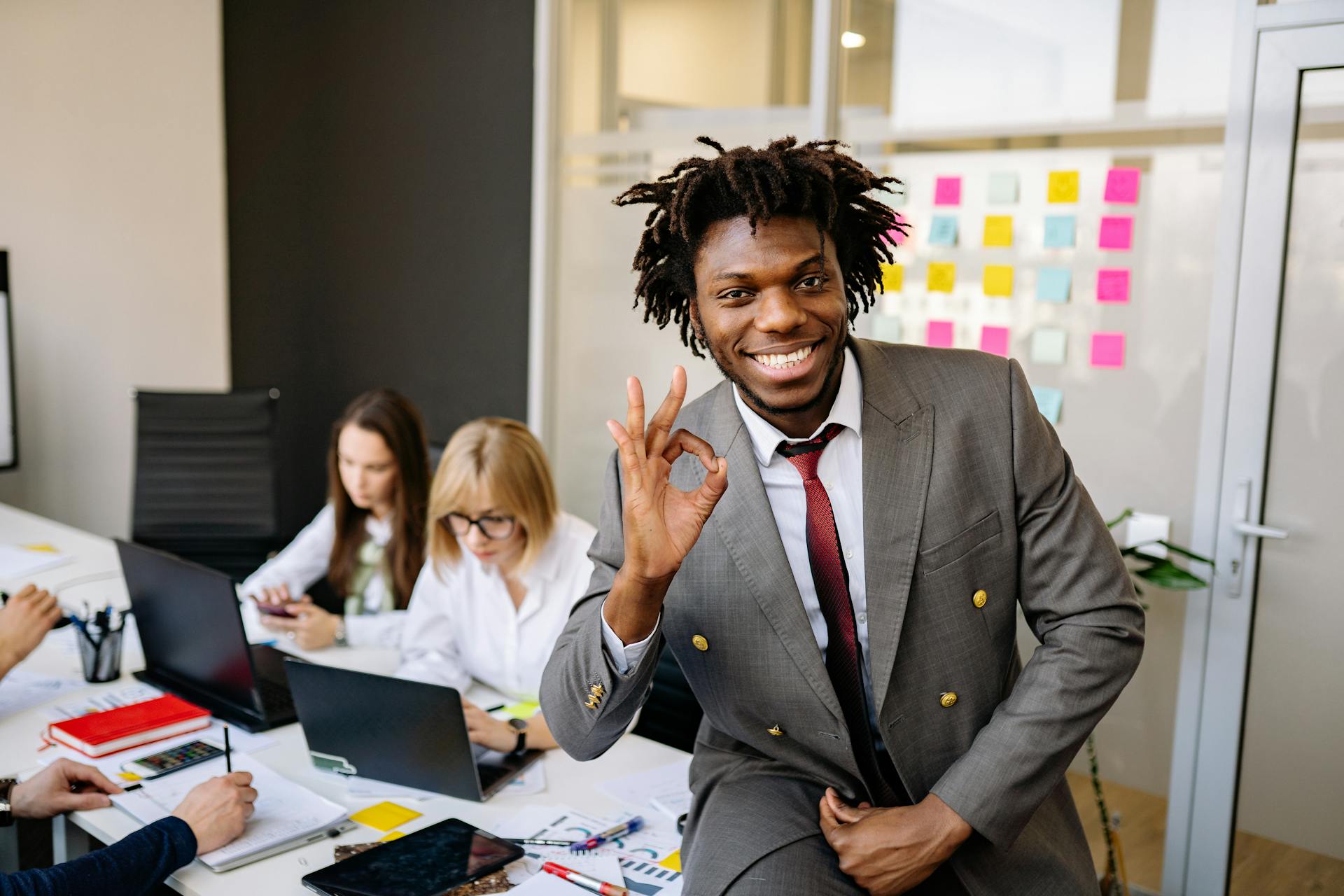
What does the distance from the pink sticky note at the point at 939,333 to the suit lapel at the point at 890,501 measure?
1629 millimetres

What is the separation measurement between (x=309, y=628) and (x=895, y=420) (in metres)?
1.65

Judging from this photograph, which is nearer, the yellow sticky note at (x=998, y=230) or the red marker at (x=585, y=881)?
the red marker at (x=585, y=881)

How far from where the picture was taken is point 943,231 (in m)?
3.10

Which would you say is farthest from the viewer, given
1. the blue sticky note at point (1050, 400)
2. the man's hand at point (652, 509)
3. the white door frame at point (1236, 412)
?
the blue sticky note at point (1050, 400)

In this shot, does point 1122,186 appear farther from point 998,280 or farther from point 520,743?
point 520,743

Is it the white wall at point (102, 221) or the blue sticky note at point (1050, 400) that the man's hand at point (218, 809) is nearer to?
the blue sticky note at point (1050, 400)

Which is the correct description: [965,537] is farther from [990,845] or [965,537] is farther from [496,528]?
[496,528]

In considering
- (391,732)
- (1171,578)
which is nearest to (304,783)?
(391,732)

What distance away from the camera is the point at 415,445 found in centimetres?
314

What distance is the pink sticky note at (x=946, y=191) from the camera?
10.1ft

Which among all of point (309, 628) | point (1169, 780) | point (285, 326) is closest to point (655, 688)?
point (309, 628)

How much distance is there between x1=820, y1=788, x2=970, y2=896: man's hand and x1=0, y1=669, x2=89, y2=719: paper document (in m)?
1.72

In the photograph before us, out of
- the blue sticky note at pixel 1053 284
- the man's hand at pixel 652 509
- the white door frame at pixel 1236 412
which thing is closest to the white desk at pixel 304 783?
the man's hand at pixel 652 509

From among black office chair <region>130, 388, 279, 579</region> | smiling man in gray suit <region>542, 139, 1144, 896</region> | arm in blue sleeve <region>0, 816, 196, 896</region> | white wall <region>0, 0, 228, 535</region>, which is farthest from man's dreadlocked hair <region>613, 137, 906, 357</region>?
white wall <region>0, 0, 228, 535</region>
